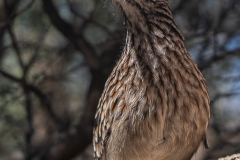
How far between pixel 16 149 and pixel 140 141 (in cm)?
391

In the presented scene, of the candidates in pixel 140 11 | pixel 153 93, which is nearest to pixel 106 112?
pixel 153 93

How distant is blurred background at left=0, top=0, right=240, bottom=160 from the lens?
708 centimetres

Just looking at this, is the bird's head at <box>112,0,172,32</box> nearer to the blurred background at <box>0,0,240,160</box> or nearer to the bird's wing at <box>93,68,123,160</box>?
the bird's wing at <box>93,68,123,160</box>

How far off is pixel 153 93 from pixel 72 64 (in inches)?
145

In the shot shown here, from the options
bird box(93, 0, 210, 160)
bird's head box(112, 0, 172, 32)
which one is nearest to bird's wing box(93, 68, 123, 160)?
bird box(93, 0, 210, 160)

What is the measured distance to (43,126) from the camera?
805 centimetres

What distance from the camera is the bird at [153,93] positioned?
4367mm

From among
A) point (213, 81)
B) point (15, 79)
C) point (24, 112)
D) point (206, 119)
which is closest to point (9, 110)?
point (24, 112)

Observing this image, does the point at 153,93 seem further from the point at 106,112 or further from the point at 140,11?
the point at 140,11

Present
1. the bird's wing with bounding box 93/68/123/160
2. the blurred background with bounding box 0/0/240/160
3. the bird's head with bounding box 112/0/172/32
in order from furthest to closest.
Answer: the blurred background with bounding box 0/0/240/160 → the bird's wing with bounding box 93/68/123/160 → the bird's head with bounding box 112/0/172/32

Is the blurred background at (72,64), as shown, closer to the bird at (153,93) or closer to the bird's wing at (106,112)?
the bird's wing at (106,112)

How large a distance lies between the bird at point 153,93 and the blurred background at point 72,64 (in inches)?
96.0

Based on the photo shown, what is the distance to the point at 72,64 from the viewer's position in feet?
26.1

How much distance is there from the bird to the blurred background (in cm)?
244
